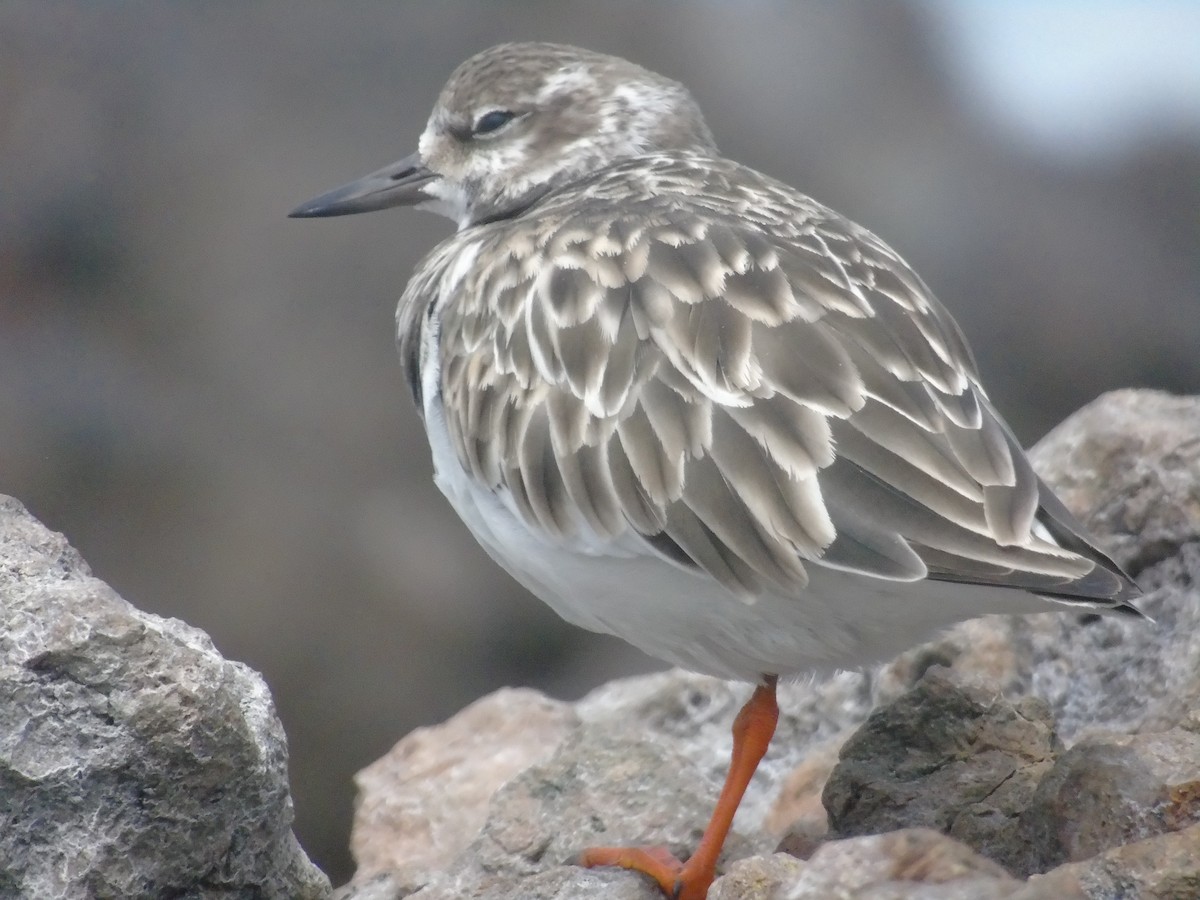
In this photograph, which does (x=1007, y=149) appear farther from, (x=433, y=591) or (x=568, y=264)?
(x=568, y=264)

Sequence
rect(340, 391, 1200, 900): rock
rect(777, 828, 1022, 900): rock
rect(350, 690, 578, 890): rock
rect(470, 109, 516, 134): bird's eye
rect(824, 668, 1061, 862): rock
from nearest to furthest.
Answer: rect(777, 828, 1022, 900): rock, rect(340, 391, 1200, 900): rock, rect(824, 668, 1061, 862): rock, rect(350, 690, 578, 890): rock, rect(470, 109, 516, 134): bird's eye

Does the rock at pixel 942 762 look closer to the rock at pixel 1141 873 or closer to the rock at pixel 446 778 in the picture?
the rock at pixel 1141 873

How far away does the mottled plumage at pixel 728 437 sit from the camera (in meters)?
3.32

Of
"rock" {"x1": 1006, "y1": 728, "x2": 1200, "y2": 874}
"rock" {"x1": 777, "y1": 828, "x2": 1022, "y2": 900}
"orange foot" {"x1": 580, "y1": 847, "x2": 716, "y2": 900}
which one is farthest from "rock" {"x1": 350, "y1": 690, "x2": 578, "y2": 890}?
"rock" {"x1": 777, "y1": 828, "x2": 1022, "y2": 900}

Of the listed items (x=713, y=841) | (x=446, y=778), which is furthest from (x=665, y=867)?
(x=446, y=778)

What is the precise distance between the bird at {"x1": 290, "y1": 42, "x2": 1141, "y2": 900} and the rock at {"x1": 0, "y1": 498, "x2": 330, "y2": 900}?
99 centimetres

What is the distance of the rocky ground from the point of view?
2.97 metres

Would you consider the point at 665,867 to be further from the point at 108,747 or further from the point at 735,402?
the point at 108,747

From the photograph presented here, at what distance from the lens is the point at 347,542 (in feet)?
29.8

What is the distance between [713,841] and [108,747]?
1.52 meters

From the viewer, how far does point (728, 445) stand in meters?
3.47

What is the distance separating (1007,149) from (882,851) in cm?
1068

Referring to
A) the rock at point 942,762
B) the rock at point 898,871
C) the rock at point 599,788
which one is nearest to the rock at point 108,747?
the rock at point 599,788

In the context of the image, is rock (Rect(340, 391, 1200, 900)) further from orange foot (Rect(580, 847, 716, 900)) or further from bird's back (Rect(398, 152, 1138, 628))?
bird's back (Rect(398, 152, 1138, 628))
